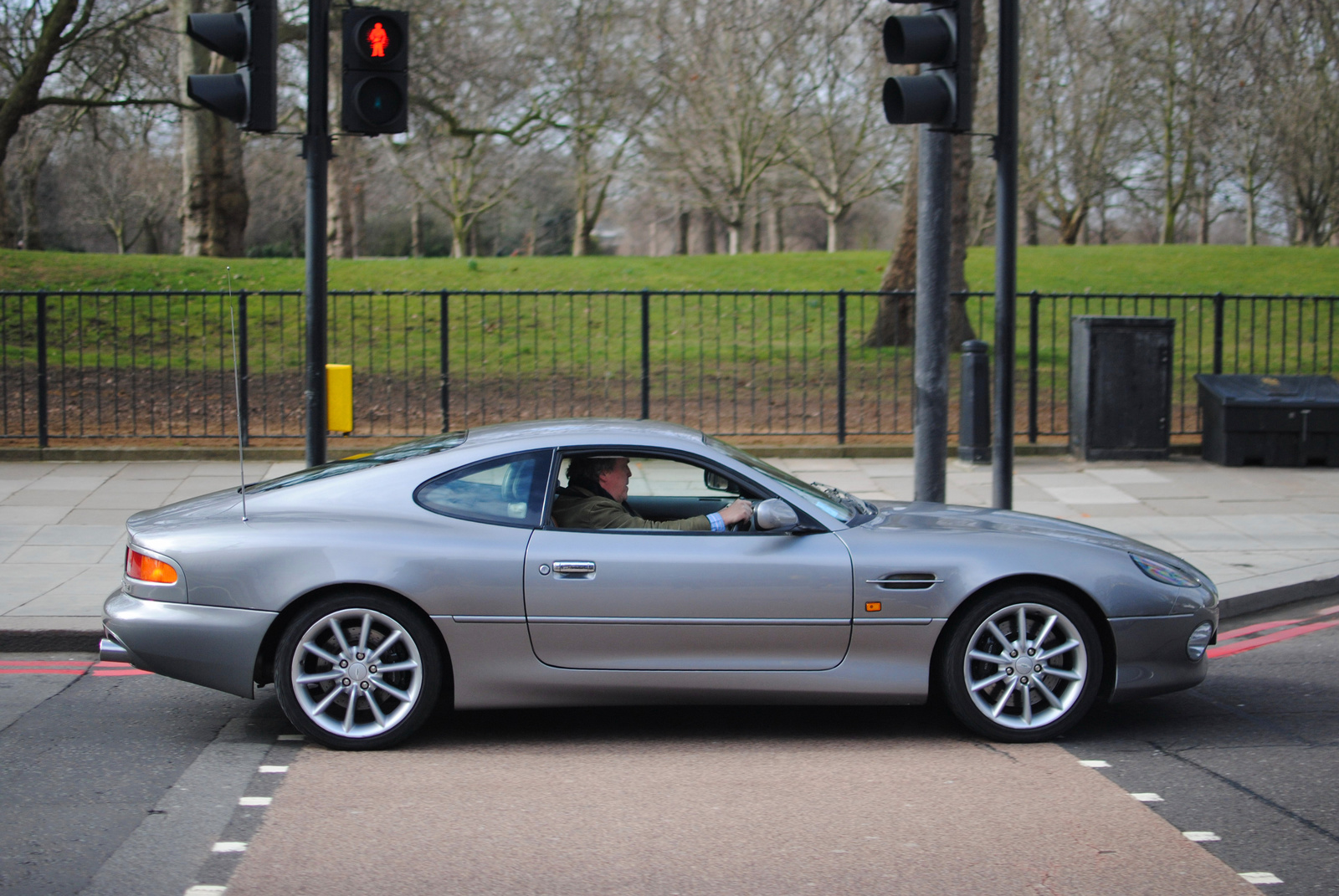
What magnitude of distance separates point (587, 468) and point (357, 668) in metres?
1.26

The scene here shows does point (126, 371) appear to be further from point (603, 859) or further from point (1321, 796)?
point (1321, 796)

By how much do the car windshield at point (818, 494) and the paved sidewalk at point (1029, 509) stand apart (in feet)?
10.2

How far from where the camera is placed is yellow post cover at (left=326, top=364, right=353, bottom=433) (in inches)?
297

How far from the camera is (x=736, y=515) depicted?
16.8 ft

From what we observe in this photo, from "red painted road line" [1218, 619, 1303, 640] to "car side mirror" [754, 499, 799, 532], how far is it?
3409 millimetres

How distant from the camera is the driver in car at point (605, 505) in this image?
5129 mm

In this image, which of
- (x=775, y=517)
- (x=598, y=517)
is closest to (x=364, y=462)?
(x=598, y=517)

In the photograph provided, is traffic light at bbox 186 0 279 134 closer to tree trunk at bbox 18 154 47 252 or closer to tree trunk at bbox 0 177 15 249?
tree trunk at bbox 0 177 15 249

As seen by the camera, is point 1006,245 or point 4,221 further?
point 4,221

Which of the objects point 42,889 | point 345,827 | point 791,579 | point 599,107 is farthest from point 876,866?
point 599,107

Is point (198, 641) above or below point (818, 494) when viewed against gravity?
below

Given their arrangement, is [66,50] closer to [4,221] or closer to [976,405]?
[4,221]

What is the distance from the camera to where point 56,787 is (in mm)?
4555

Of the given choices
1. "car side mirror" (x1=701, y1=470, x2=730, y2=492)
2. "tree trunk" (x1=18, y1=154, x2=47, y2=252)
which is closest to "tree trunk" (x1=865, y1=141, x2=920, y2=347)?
"car side mirror" (x1=701, y1=470, x2=730, y2=492)
